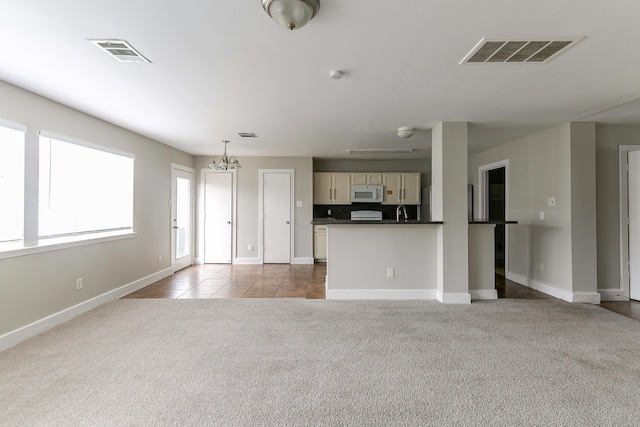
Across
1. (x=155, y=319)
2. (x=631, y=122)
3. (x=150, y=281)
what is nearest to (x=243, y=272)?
(x=150, y=281)

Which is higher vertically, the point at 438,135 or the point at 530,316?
the point at 438,135

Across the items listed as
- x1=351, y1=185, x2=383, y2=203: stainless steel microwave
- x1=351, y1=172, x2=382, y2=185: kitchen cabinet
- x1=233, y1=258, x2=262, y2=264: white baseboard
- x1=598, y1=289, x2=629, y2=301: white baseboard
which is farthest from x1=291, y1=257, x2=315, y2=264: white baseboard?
x1=598, y1=289, x2=629, y2=301: white baseboard

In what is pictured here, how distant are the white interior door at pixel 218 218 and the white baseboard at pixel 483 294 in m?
4.58

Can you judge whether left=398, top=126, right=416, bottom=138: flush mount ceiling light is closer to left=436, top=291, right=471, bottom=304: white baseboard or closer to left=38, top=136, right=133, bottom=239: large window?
left=436, top=291, right=471, bottom=304: white baseboard

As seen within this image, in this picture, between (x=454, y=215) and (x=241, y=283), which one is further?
(x=241, y=283)

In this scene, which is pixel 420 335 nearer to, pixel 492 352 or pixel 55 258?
pixel 492 352

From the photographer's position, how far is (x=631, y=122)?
3.78 metres

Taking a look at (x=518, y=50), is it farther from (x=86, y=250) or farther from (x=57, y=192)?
(x=86, y=250)

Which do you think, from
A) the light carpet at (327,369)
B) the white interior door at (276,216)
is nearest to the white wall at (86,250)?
the light carpet at (327,369)

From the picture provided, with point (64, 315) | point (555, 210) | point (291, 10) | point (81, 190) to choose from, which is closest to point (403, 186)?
point (555, 210)

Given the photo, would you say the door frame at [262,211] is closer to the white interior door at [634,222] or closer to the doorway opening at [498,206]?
the doorway opening at [498,206]

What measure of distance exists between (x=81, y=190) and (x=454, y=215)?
178 inches

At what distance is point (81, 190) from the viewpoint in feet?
11.6

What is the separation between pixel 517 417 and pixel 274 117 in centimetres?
341
